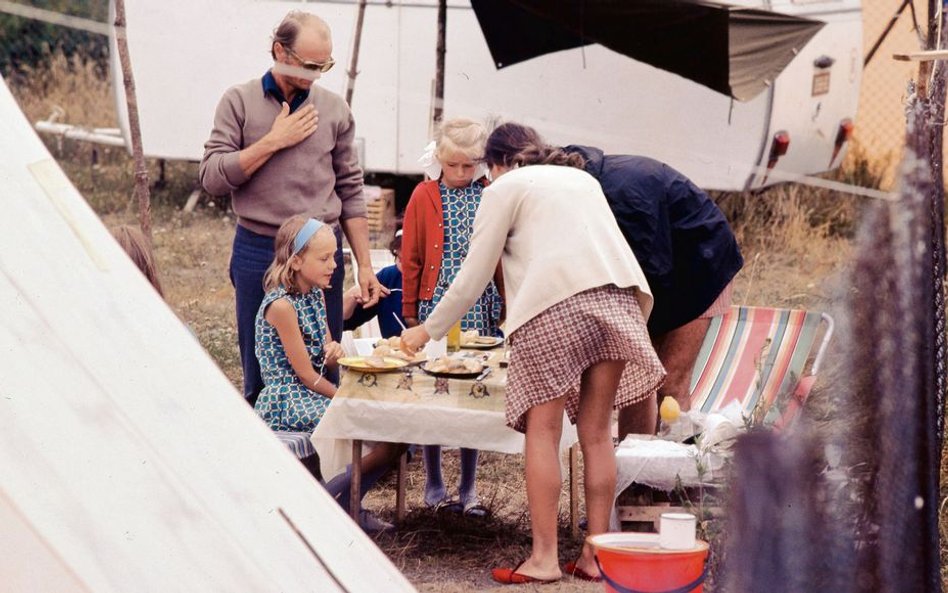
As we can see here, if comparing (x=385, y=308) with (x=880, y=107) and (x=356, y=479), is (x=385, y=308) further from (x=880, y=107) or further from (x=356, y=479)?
(x=880, y=107)

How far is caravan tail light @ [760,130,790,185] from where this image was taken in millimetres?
8562

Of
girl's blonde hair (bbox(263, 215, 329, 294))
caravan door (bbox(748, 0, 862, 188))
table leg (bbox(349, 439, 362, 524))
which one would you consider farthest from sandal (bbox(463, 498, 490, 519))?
caravan door (bbox(748, 0, 862, 188))

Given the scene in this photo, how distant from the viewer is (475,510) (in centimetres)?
459

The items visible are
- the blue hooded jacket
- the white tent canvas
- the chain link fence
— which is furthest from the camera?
the chain link fence

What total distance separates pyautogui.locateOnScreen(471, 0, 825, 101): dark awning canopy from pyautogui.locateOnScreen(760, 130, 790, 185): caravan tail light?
3.52 feet

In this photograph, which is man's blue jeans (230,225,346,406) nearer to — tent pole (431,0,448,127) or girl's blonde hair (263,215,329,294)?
girl's blonde hair (263,215,329,294)

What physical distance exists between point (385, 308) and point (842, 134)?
17.0ft

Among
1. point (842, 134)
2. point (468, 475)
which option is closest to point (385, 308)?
point (468, 475)

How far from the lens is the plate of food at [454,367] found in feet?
13.1

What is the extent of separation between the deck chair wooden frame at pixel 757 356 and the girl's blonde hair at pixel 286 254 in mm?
1757

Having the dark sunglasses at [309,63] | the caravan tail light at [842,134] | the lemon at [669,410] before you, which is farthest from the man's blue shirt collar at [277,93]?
the caravan tail light at [842,134]

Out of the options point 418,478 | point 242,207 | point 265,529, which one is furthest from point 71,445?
point 418,478

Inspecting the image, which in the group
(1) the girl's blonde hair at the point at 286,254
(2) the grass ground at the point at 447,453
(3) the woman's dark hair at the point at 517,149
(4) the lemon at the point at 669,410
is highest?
(3) the woman's dark hair at the point at 517,149

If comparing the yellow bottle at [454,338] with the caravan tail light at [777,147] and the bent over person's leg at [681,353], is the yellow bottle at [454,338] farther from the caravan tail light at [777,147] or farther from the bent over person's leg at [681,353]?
the caravan tail light at [777,147]
